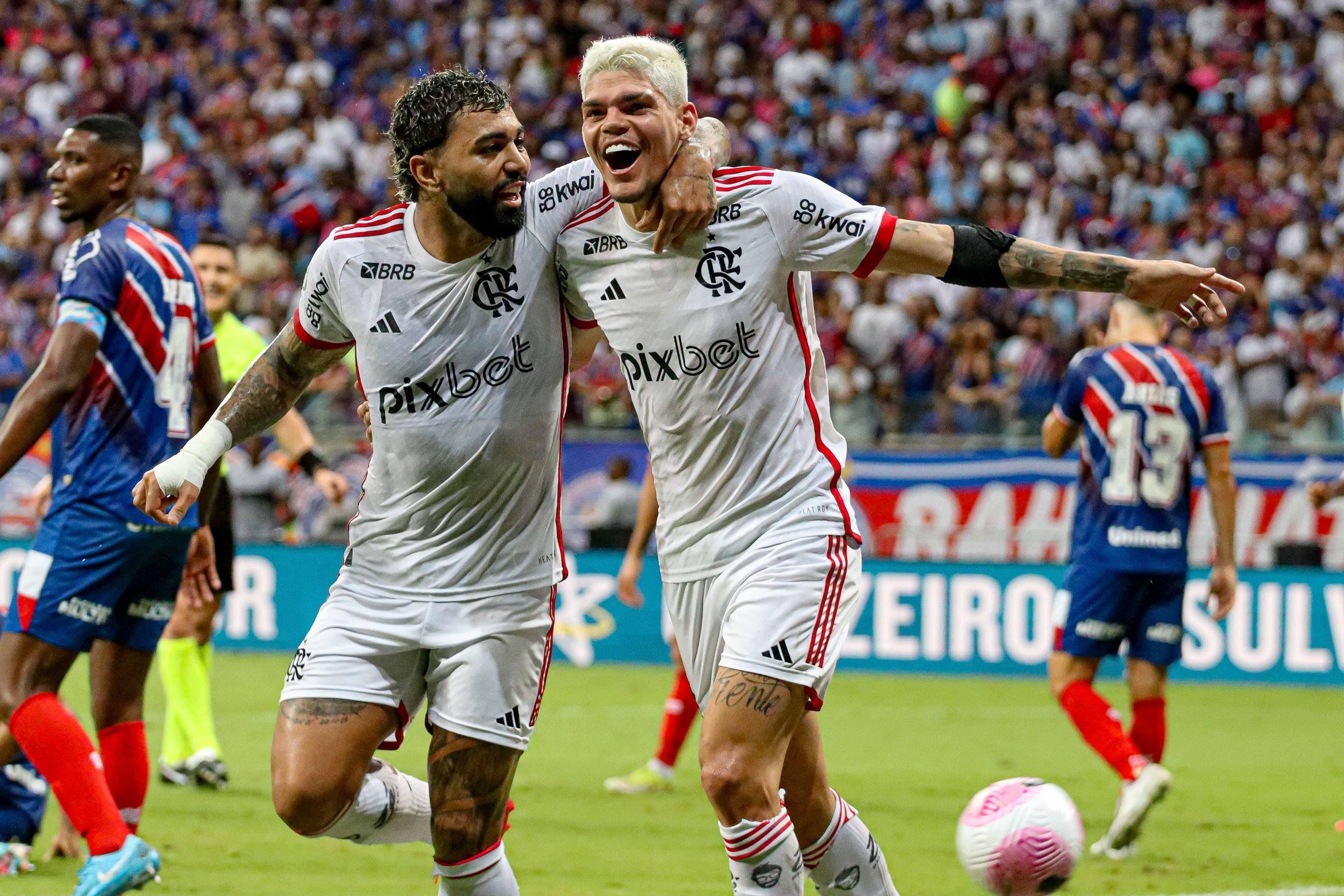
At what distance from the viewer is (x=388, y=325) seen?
185 inches

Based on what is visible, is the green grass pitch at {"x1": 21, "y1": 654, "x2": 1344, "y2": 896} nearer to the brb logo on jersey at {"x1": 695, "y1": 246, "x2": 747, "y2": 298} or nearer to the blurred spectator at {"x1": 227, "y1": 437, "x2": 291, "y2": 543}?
the blurred spectator at {"x1": 227, "y1": 437, "x2": 291, "y2": 543}

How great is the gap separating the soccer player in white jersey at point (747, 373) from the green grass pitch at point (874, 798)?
222 centimetres

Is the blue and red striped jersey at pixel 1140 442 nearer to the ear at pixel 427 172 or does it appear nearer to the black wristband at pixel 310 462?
the black wristband at pixel 310 462

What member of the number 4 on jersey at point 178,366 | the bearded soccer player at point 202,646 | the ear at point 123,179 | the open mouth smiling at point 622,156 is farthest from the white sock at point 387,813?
the bearded soccer player at point 202,646

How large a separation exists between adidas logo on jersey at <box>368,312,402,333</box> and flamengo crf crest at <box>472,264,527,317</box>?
0.22 meters

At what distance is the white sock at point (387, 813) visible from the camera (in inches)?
189

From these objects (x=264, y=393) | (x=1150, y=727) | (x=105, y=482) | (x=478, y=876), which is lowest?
(x=1150, y=727)

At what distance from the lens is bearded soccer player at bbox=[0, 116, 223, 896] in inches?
221

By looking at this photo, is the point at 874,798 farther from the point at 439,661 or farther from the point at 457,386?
the point at 457,386

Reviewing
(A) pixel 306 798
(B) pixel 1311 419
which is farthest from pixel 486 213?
(B) pixel 1311 419

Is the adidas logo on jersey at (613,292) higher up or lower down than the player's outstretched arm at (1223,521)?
higher up

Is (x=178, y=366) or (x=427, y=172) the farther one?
(x=178, y=366)

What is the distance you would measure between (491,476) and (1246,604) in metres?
9.43

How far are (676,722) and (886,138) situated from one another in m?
13.0
